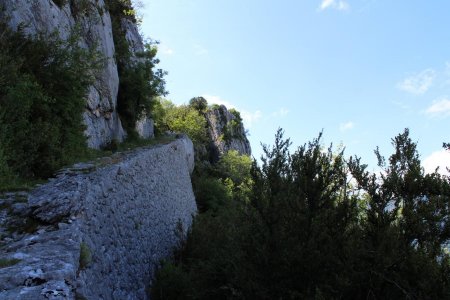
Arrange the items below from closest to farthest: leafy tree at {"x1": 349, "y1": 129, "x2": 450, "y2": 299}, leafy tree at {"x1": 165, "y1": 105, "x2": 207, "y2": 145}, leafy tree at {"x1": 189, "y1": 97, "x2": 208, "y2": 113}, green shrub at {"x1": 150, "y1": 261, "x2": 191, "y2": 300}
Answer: leafy tree at {"x1": 349, "y1": 129, "x2": 450, "y2": 299}
green shrub at {"x1": 150, "y1": 261, "x2": 191, "y2": 300}
leafy tree at {"x1": 165, "y1": 105, "x2": 207, "y2": 145}
leafy tree at {"x1": 189, "y1": 97, "x2": 208, "y2": 113}

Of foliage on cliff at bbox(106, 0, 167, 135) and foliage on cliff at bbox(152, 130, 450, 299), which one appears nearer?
foliage on cliff at bbox(152, 130, 450, 299)

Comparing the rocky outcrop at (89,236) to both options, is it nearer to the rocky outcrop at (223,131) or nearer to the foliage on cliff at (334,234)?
the foliage on cliff at (334,234)

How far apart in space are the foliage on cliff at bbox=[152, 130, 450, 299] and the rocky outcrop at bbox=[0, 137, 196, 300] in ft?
6.21

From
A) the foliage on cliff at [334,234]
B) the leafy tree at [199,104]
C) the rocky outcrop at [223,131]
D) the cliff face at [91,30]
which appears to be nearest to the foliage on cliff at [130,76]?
the cliff face at [91,30]

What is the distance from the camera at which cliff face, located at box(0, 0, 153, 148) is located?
11344 mm

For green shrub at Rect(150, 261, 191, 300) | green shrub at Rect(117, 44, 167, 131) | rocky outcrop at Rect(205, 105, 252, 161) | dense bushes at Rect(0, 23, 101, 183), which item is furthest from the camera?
rocky outcrop at Rect(205, 105, 252, 161)

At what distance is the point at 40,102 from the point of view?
10273 millimetres

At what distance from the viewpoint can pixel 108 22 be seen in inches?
767

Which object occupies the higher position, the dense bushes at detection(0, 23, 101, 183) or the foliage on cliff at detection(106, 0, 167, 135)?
the foliage on cliff at detection(106, 0, 167, 135)

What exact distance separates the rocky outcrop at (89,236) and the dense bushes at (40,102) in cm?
81

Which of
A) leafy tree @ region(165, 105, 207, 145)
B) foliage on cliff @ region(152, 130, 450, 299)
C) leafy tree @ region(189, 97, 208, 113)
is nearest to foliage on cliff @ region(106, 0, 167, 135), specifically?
foliage on cliff @ region(152, 130, 450, 299)

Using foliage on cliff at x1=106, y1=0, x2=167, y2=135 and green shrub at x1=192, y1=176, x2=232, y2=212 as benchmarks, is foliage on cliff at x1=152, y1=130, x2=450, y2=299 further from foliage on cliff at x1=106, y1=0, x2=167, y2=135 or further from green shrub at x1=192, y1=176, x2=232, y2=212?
green shrub at x1=192, y1=176, x2=232, y2=212

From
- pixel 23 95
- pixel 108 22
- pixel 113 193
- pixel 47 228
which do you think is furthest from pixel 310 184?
pixel 108 22

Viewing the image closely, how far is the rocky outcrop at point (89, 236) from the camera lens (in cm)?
457
